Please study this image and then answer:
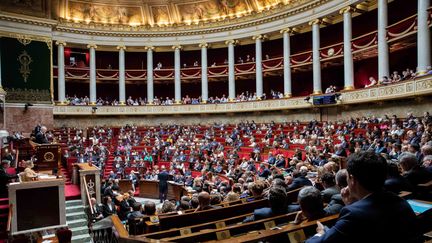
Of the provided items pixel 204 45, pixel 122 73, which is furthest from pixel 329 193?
pixel 122 73

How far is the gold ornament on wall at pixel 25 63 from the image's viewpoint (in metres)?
21.3

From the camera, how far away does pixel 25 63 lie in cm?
2148

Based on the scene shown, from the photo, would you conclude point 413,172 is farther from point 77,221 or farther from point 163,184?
point 163,184

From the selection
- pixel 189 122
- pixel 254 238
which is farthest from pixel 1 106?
pixel 254 238

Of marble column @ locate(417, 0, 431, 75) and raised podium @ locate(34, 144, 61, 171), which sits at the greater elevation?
marble column @ locate(417, 0, 431, 75)

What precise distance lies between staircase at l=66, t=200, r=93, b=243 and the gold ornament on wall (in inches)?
595

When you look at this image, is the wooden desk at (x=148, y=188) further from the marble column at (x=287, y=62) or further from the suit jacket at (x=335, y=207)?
the marble column at (x=287, y=62)

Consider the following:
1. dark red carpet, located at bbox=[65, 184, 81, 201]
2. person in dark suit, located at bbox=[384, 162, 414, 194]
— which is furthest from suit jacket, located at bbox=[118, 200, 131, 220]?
person in dark suit, located at bbox=[384, 162, 414, 194]

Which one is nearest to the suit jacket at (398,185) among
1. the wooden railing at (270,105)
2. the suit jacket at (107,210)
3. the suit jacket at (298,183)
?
the suit jacket at (298,183)

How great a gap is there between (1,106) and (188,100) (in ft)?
52.0

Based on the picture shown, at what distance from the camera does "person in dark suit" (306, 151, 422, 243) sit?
1.78m

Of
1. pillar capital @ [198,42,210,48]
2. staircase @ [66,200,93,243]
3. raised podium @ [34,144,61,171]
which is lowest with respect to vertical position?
staircase @ [66,200,93,243]

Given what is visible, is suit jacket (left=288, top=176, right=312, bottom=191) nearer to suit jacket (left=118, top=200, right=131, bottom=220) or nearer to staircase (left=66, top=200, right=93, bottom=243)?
suit jacket (left=118, top=200, right=131, bottom=220)

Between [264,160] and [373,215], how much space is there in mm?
14137
